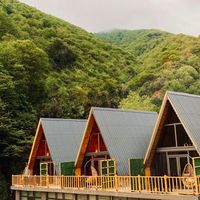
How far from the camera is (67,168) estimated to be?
25125mm

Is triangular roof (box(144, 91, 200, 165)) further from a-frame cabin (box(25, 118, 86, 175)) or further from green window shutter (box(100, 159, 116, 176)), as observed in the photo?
a-frame cabin (box(25, 118, 86, 175))

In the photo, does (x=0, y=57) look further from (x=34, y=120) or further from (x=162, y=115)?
(x=162, y=115)

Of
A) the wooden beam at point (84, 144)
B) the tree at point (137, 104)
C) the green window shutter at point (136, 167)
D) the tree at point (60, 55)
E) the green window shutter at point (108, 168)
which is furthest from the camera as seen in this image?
the tree at point (60, 55)

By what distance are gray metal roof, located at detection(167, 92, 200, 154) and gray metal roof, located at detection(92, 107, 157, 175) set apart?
5254 mm

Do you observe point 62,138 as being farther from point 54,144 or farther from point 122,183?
point 122,183

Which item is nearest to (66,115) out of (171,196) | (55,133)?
(55,133)

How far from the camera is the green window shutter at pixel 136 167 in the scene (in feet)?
67.3

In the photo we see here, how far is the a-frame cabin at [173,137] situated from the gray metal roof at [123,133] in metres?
2.12

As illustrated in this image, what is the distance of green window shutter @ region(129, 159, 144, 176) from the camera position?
807 inches

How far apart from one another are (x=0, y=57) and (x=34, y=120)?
31.1 feet

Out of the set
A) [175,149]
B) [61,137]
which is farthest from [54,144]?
[175,149]

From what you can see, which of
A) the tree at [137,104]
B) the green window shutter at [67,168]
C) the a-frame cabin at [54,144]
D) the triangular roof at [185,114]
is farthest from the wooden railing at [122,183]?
the tree at [137,104]

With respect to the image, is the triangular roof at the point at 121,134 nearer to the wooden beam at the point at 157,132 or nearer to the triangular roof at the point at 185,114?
the wooden beam at the point at 157,132

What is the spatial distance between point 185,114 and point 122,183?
17.5 feet
